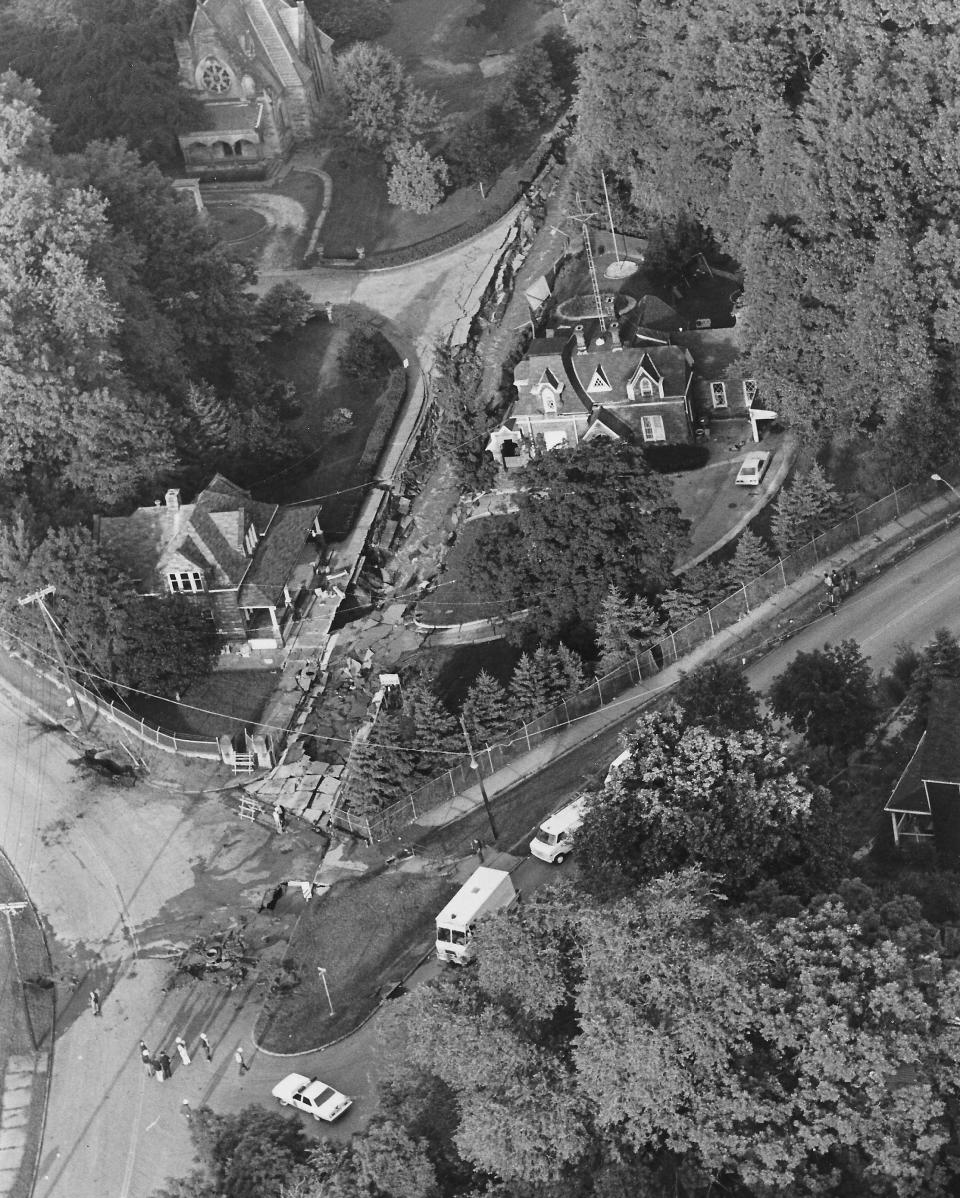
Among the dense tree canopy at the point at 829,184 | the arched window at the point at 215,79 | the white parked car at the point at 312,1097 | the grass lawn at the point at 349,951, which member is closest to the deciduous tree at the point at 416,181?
the arched window at the point at 215,79

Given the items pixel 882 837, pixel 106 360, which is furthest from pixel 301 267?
pixel 882 837

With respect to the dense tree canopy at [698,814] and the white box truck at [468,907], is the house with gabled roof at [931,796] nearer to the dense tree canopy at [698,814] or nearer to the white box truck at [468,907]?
the dense tree canopy at [698,814]

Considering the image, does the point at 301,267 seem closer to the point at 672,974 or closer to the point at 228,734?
the point at 228,734

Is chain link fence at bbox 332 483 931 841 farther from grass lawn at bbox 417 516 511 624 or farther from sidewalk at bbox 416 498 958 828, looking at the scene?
grass lawn at bbox 417 516 511 624

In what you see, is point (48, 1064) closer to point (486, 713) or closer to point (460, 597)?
point (486, 713)

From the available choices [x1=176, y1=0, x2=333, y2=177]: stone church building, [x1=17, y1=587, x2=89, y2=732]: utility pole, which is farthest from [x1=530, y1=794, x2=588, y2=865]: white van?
[x1=176, y1=0, x2=333, y2=177]: stone church building
